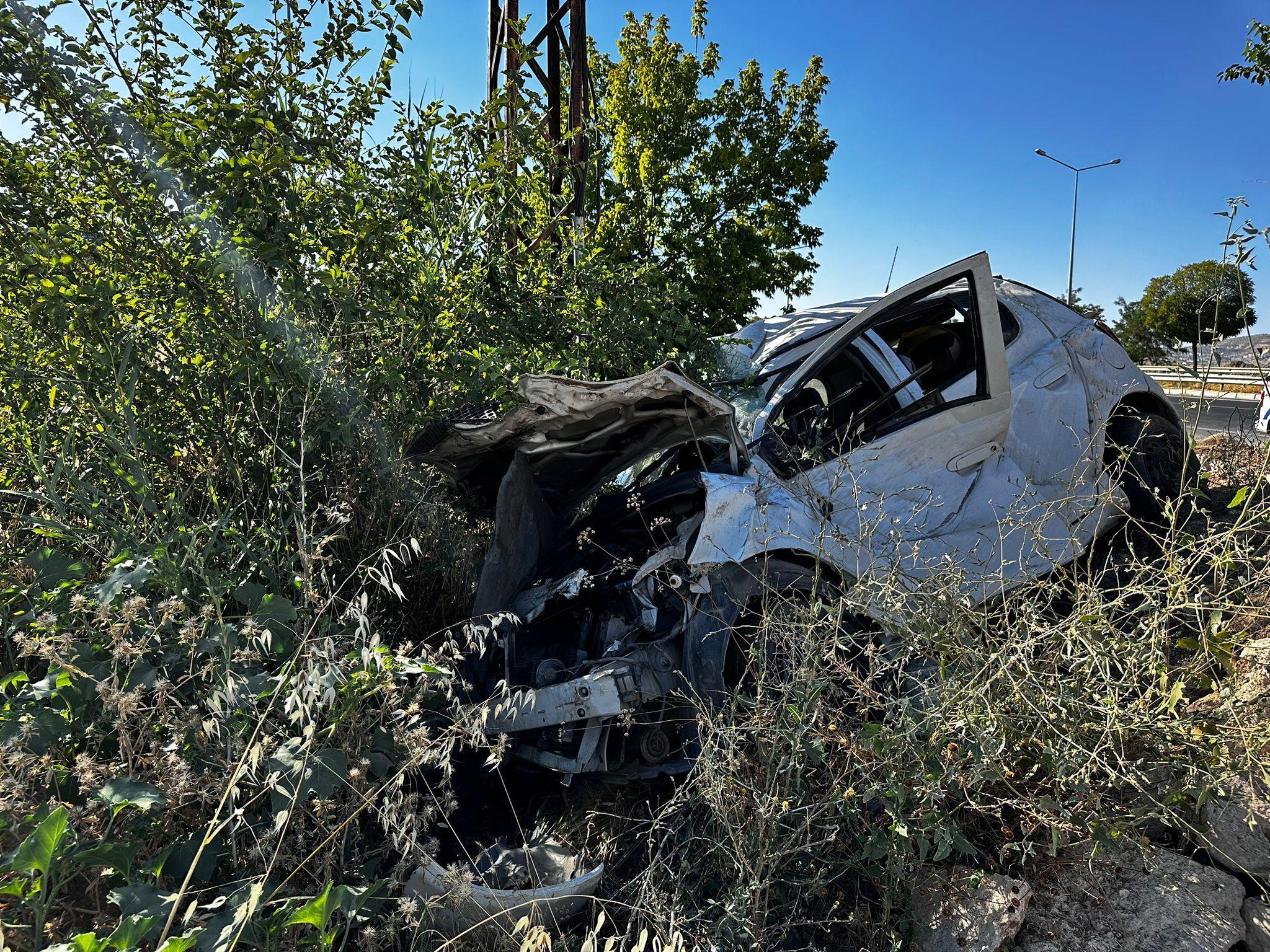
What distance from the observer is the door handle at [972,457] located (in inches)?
175

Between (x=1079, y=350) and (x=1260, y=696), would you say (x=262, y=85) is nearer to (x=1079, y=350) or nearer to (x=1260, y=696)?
(x=1260, y=696)

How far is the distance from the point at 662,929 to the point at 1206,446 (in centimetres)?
748

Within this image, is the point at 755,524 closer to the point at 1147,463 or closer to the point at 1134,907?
the point at 1134,907

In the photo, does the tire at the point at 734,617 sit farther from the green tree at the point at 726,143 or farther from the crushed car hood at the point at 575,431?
Answer: the green tree at the point at 726,143

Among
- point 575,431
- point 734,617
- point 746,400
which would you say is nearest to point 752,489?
point 734,617

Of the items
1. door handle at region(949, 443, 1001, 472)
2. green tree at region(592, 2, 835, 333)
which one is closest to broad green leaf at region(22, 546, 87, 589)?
door handle at region(949, 443, 1001, 472)

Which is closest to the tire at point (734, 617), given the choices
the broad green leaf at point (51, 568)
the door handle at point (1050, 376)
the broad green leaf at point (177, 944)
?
the broad green leaf at point (177, 944)

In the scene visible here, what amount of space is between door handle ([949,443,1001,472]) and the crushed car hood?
Result: 1525 mm

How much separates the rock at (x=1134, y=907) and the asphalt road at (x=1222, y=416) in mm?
1790

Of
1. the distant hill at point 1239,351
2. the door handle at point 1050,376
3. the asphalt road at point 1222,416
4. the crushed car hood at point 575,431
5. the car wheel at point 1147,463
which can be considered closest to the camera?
the distant hill at point 1239,351

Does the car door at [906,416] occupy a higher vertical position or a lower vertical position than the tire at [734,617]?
higher

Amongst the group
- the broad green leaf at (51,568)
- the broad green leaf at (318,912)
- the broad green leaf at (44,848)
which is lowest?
the broad green leaf at (318,912)

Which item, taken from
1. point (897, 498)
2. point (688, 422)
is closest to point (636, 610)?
point (688, 422)

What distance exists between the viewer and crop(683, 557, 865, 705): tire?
3244mm
